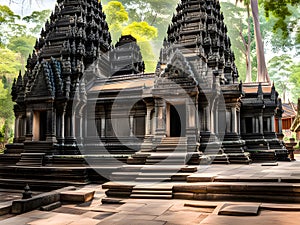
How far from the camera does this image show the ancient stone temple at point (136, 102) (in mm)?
15297

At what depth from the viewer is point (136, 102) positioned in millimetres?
18344

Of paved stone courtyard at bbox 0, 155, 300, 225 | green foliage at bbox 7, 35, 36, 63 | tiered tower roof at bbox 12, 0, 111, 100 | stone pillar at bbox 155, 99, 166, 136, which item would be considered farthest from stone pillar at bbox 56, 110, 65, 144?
green foliage at bbox 7, 35, 36, 63

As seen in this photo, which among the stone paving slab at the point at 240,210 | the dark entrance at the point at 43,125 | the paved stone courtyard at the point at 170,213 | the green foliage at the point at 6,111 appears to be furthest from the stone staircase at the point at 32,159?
the green foliage at the point at 6,111

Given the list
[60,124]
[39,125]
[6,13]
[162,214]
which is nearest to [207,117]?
[60,124]

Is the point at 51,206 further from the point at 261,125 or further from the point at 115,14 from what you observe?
the point at 115,14

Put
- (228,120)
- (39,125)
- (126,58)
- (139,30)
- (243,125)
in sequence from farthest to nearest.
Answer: (139,30) < (126,58) < (243,125) < (39,125) < (228,120)

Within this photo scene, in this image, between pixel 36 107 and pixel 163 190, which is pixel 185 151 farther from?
pixel 36 107

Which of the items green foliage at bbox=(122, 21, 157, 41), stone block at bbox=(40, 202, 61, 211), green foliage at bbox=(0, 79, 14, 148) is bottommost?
stone block at bbox=(40, 202, 61, 211)

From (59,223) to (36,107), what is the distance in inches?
547

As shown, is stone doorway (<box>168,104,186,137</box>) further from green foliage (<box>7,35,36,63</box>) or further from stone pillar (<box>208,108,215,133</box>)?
green foliage (<box>7,35,36,63</box>)

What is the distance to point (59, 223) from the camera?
685 cm

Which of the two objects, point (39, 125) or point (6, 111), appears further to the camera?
point (6, 111)

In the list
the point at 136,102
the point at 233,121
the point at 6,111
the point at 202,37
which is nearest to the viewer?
the point at 233,121

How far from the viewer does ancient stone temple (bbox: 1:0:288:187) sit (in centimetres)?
1530
